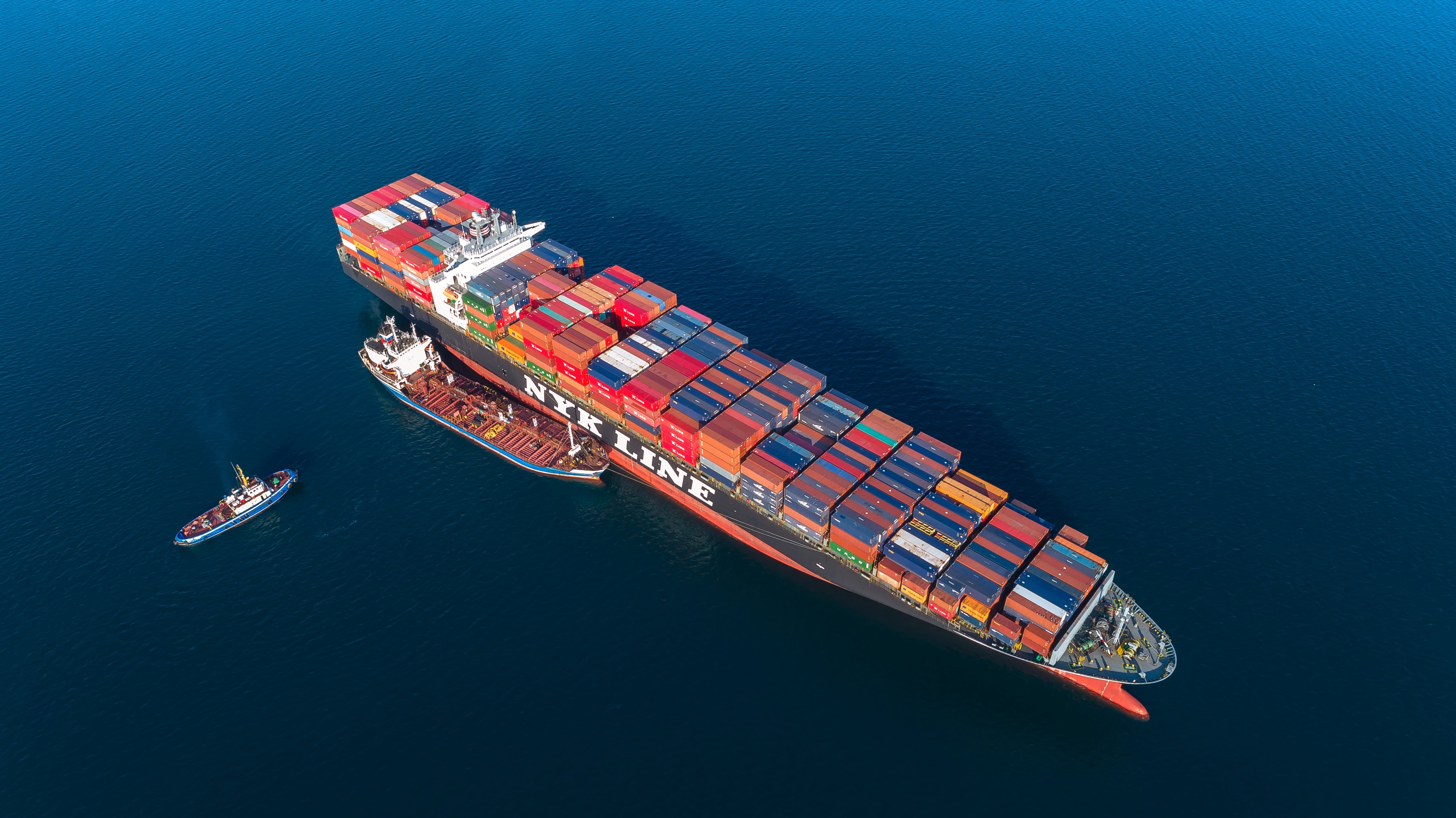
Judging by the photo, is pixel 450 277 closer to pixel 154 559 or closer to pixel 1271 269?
pixel 154 559

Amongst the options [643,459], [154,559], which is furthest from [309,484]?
[643,459]

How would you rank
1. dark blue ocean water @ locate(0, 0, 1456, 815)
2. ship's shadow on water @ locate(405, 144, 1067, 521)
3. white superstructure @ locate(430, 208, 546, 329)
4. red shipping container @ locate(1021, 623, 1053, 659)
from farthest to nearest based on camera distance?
white superstructure @ locate(430, 208, 546, 329) → ship's shadow on water @ locate(405, 144, 1067, 521) → red shipping container @ locate(1021, 623, 1053, 659) → dark blue ocean water @ locate(0, 0, 1456, 815)

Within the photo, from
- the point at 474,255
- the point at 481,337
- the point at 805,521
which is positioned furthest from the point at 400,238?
the point at 805,521

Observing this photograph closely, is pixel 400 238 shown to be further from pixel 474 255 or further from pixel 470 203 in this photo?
pixel 470 203

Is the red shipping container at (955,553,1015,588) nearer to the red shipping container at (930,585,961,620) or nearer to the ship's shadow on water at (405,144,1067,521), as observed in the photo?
the red shipping container at (930,585,961,620)

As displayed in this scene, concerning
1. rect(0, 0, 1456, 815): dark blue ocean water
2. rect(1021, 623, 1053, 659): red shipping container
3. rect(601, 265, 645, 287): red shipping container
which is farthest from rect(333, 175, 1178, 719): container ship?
rect(0, 0, 1456, 815): dark blue ocean water
